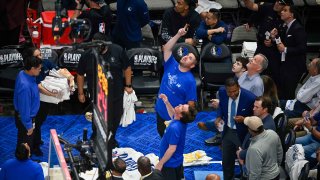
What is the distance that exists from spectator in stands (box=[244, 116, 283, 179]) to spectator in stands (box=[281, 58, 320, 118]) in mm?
2086

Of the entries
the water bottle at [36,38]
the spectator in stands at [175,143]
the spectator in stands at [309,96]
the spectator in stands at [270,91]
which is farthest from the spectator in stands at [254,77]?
the water bottle at [36,38]

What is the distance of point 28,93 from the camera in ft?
31.0

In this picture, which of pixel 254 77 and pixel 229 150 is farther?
pixel 254 77

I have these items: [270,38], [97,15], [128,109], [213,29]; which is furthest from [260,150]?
[97,15]

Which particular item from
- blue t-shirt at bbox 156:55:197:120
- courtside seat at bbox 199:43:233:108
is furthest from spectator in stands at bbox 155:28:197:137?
courtside seat at bbox 199:43:233:108

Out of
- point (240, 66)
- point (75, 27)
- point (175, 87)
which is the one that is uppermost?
point (75, 27)

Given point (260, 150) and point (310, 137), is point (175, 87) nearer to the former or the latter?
point (260, 150)

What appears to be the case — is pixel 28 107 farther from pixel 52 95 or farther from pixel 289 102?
pixel 289 102

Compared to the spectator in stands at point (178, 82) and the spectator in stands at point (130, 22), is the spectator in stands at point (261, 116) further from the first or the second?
the spectator in stands at point (130, 22)

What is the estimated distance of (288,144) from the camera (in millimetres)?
9414

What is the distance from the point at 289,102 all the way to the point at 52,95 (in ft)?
11.9

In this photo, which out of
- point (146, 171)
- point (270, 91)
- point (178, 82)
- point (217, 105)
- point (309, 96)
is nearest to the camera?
point (146, 171)

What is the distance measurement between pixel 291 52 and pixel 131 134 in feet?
9.57

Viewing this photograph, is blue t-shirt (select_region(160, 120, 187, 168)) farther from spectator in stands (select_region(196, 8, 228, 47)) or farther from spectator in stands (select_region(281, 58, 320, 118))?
spectator in stands (select_region(196, 8, 228, 47))
